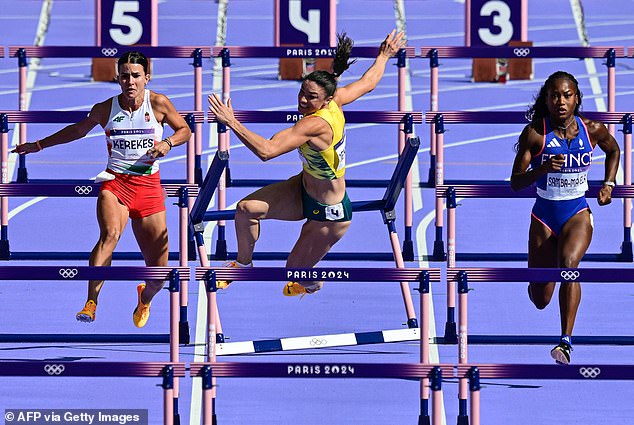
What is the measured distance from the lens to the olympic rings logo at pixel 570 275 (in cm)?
861

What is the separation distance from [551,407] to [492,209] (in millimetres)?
5319

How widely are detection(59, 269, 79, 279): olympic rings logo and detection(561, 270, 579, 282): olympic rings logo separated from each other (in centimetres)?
255

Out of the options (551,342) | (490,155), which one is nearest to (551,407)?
(551,342)

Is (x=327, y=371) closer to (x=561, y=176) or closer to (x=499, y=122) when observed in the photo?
(x=561, y=176)

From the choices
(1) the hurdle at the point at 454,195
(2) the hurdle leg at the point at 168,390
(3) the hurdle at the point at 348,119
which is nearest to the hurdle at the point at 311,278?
(2) the hurdle leg at the point at 168,390

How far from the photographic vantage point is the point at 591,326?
11984 mm

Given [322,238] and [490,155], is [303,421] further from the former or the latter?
[490,155]

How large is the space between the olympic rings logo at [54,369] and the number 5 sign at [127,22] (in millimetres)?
12328

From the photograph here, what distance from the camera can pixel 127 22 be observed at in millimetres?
20297

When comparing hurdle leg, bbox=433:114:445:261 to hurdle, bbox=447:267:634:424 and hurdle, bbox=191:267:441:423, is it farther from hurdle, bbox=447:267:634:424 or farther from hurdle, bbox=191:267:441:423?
hurdle, bbox=191:267:441:423

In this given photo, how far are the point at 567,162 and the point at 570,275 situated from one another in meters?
1.44

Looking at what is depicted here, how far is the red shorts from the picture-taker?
10.4 metres

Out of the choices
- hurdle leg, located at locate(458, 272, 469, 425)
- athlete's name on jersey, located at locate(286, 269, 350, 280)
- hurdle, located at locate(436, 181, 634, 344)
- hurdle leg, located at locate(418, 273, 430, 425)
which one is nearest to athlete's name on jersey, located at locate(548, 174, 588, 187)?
hurdle, located at locate(436, 181, 634, 344)

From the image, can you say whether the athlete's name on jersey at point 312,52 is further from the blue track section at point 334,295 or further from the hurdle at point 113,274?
the hurdle at point 113,274
